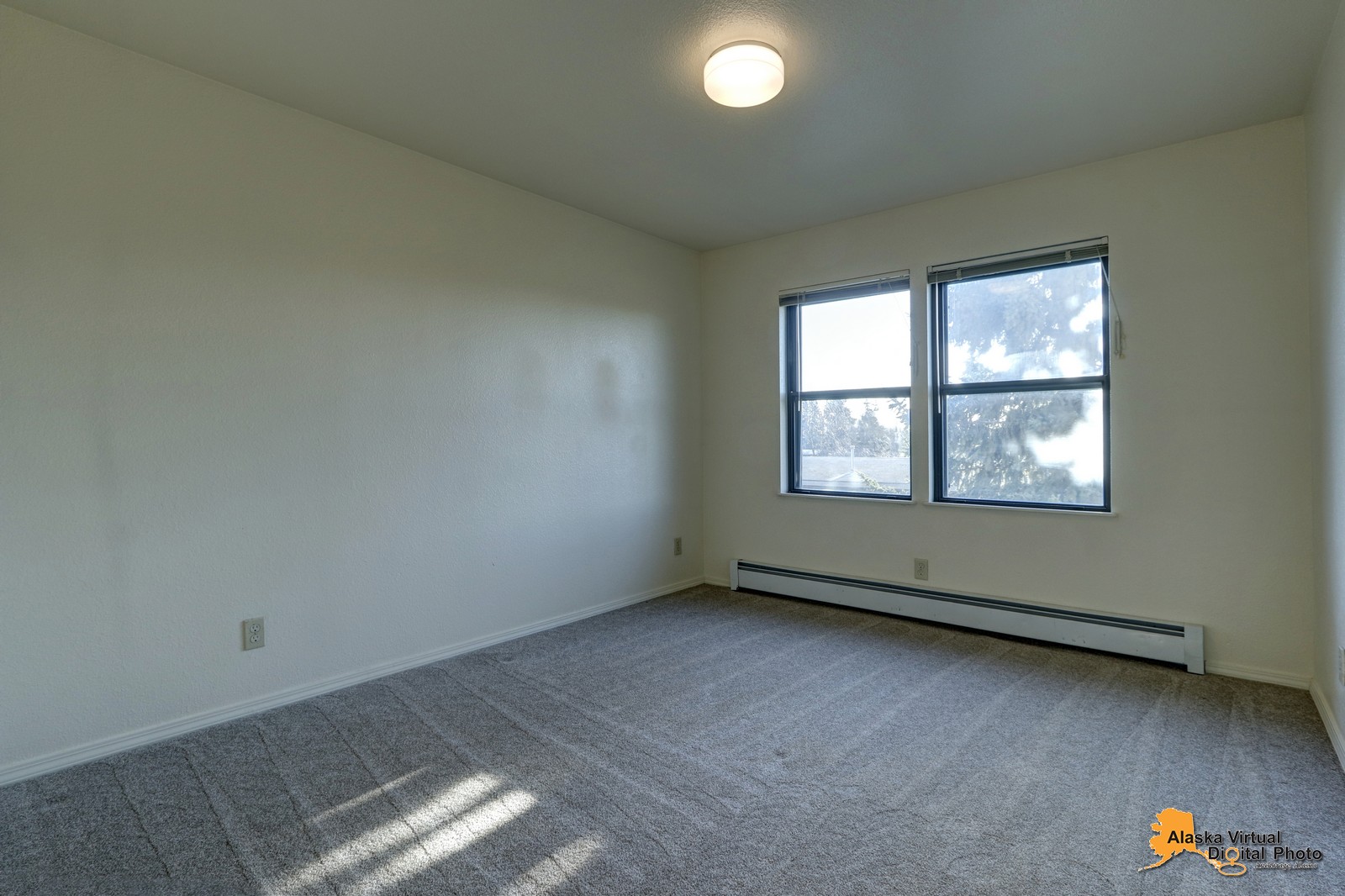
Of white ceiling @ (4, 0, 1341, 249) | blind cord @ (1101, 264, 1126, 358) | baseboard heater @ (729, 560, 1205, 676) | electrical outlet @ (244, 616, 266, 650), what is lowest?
baseboard heater @ (729, 560, 1205, 676)

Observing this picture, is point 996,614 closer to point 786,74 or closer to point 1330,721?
point 1330,721

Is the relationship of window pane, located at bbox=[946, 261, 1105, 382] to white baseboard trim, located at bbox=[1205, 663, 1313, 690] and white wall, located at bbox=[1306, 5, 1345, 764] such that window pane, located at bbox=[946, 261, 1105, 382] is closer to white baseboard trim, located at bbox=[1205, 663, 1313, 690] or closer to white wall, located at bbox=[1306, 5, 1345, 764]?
white wall, located at bbox=[1306, 5, 1345, 764]

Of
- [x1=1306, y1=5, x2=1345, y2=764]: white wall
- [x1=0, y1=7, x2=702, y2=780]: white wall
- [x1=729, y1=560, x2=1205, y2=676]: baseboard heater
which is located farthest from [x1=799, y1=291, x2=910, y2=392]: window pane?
[x1=1306, y1=5, x2=1345, y2=764]: white wall

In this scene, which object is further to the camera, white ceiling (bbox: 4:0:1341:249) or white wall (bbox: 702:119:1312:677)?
white wall (bbox: 702:119:1312:677)

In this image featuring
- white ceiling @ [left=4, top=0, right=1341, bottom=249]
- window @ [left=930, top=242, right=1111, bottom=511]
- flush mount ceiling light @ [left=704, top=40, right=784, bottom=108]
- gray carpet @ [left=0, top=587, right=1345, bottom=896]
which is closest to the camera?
gray carpet @ [left=0, top=587, right=1345, bottom=896]

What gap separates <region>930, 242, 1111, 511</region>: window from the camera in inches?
131

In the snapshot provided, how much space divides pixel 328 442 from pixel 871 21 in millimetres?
2667

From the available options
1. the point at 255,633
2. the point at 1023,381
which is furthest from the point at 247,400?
the point at 1023,381

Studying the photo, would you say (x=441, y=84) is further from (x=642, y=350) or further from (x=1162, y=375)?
(x=1162, y=375)

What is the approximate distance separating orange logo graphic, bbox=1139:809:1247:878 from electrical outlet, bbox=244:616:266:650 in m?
3.04

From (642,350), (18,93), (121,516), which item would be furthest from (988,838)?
(18,93)

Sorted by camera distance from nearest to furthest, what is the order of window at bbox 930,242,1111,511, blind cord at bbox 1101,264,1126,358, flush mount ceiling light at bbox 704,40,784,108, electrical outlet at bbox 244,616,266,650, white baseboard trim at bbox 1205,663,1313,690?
1. flush mount ceiling light at bbox 704,40,784,108
2. electrical outlet at bbox 244,616,266,650
3. white baseboard trim at bbox 1205,663,1313,690
4. blind cord at bbox 1101,264,1126,358
5. window at bbox 930,242,1111,511

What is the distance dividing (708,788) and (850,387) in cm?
281

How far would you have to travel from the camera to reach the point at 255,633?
264cm
